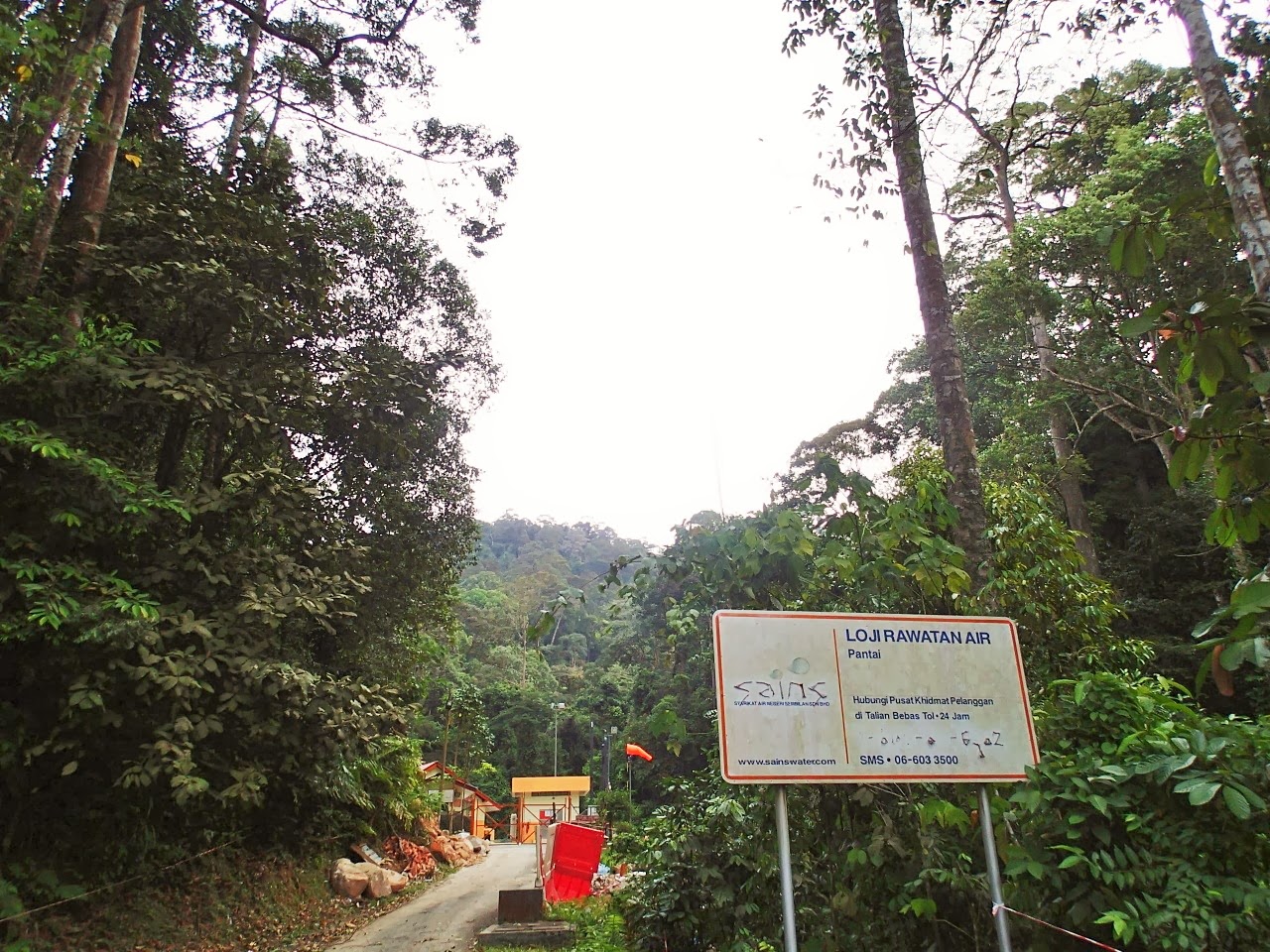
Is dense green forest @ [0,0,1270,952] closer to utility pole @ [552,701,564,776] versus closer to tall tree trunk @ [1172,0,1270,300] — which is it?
tall tree trunk @ [1172,0,1270,300]

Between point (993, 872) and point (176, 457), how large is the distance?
719cm

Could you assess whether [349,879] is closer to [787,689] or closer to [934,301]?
[787,689]

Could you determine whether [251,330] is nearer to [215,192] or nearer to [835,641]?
[215,192]

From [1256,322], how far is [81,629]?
19.8 ft

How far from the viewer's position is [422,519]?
977 cm

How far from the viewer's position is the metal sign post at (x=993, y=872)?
7.72 feet

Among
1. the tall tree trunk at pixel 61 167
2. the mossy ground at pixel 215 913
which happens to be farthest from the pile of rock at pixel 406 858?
the tall tree trunk at pixel 61 167

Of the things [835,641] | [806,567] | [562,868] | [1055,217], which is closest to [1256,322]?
[835,641]

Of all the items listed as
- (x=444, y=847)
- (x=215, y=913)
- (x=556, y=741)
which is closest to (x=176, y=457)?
(x=215, y=913)

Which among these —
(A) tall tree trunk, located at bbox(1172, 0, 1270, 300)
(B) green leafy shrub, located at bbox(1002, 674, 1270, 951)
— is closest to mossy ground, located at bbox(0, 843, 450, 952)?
(B) green leafy shrub, located at bbox(1002, 674, 1270, 951)

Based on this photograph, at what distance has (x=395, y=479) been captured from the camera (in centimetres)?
923

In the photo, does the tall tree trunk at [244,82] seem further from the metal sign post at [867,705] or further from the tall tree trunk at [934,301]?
the metal sign post at [867,705]

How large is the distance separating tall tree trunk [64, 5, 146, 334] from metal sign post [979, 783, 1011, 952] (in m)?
6.52

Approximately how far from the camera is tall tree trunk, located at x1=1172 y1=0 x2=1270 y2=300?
126 inches
